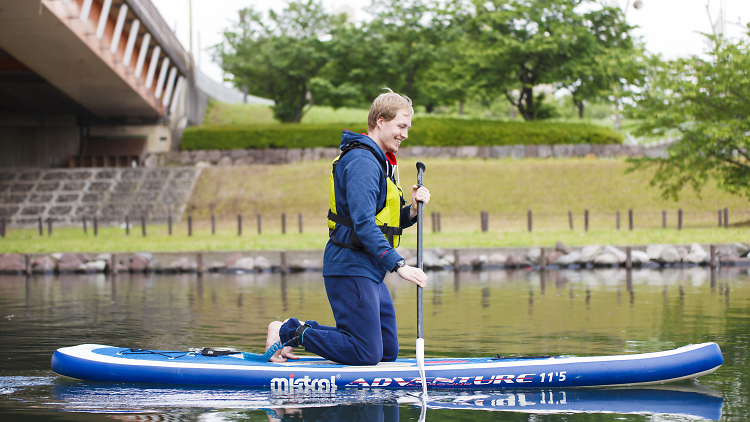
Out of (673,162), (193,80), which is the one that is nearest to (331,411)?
(673,162)

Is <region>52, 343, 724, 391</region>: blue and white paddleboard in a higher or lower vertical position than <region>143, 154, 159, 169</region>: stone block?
lower

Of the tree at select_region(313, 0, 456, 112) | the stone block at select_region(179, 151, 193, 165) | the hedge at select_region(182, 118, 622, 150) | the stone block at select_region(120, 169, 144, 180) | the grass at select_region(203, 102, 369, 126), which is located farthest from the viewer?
the grass at select_region(203, 102, 369, 126)

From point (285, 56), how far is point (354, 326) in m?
35.9

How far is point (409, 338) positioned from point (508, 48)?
30.1 m

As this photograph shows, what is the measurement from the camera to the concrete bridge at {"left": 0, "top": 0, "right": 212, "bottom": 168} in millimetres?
24719

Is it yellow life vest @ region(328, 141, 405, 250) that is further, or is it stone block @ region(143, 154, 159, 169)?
stone block @ region(143, 154, 159, 169)

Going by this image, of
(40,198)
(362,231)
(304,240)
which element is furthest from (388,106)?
(40,198)

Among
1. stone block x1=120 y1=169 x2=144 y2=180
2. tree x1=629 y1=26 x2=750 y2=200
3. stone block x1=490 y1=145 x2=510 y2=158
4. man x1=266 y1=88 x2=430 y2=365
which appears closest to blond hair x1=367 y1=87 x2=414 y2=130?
man x1=266 y1=88 x2=430 y2=365

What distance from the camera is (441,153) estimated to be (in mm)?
34094

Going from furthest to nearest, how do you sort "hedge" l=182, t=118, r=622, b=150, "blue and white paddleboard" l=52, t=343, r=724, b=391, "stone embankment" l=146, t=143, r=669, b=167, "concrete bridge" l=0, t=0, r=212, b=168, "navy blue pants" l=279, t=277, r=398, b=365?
"hedge" l=182, t=118, r=622, b=150 → "stone embankment" l=146, t=143, r=669, b=167 → "concrete bridge" l=0, t=0, r=212, b=168 → "blue and white paddleboard" l=52, t=343, r=724, b=391 → "navy blue pants" l=279, t=277, r=398, b=365

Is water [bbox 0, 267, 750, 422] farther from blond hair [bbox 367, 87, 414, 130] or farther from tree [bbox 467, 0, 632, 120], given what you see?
tree [bbox 467, 0, 632, 120]

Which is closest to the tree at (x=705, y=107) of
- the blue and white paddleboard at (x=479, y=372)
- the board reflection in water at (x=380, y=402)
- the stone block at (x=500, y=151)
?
the stone block at (x=500, y=151)

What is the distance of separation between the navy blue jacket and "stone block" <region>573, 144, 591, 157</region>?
30.5 metres

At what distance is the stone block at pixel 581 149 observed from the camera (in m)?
33.5
